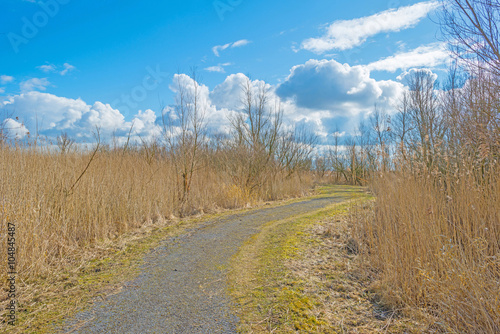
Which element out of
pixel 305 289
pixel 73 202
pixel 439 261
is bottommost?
pixel 305 289

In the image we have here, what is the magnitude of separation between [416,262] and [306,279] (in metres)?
1.49

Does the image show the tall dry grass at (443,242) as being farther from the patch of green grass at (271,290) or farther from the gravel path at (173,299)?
the gravel path at (173,299)

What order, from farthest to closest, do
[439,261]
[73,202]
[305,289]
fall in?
[73,202]
[305,289]
[439,261]

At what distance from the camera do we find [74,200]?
17.1 feet

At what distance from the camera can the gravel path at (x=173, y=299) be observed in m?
2.56

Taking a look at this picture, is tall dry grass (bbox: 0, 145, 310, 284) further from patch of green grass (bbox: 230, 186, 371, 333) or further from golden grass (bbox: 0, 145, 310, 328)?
patch of green grass (bbox: 230, 186, 371, 333)

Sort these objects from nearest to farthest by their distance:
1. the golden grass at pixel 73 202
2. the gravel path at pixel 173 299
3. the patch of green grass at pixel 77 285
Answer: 1. the gravel path at pixel 173 299
2. the patch of green grass at pixel 77 285
3. the golden grass at pixel 73 202

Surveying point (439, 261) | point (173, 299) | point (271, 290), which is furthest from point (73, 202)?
point (439, 261)

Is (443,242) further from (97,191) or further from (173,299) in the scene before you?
(97,191)

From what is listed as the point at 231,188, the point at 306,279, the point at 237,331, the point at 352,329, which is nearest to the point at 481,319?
the point at 352,329

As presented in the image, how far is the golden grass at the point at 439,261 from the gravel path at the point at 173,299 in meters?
2.09

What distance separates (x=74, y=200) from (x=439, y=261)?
19.5ft

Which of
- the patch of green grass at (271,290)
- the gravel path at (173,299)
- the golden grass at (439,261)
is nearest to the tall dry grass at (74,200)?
the gravel path at (173,299)

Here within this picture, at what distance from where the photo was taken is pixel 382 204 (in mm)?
4688
